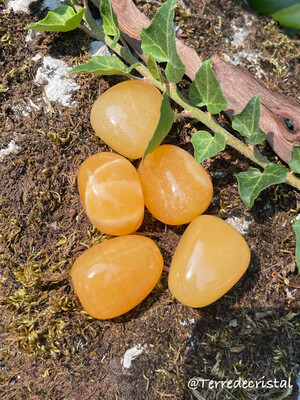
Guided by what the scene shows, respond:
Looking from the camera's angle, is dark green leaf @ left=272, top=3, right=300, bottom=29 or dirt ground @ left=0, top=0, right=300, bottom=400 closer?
dirt ground @ left=0, top=0, right=300, bottom=400

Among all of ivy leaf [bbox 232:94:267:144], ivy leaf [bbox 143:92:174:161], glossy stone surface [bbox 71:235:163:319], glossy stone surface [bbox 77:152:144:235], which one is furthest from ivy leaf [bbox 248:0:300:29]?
glossy stone surface [bbox 71:235:163:319]

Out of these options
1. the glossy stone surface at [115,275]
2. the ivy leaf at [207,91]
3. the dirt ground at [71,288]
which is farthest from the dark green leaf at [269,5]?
the glossy stone surface at [115,275]

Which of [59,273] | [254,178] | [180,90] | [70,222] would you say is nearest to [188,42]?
[180,90]

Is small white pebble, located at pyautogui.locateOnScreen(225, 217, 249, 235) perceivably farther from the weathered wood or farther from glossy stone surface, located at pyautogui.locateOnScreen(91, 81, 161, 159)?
glossy stone surface, located at pyautogui.locateOnScreen(91, 81, 161, 159)

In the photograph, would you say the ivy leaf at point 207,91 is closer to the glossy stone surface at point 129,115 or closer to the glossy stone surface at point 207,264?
the glossy stone surface at point 129,115

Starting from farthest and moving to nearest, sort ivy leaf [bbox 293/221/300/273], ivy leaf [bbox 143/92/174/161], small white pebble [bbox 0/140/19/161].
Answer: small white pebble [bbox 0/140/19/161] → ivy leaf [bbox 293/221/300/273] → ivy leaf [bbox 143/92/174/161]

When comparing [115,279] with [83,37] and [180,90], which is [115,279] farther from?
[83,37]
